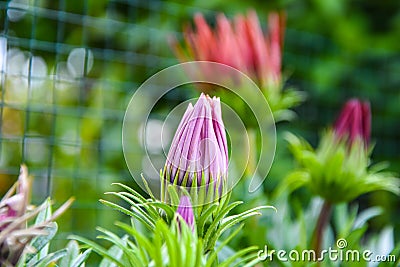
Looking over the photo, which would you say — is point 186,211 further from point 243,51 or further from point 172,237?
point 243,51

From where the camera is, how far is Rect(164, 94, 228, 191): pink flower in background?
1.38ft

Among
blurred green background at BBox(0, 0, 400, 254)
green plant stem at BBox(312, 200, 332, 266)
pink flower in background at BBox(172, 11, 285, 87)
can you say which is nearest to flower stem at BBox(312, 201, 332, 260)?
green plant stem at BBox(312, 200, 332, 266)

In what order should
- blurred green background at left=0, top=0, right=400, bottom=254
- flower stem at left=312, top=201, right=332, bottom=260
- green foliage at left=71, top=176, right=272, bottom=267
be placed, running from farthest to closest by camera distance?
blurred green background at left=0, top=0, right=400, bottom=254, flower stem at left=312, top=201, right=332, bottom=260, green foliage at left=71, top=176, right=272, bottom=267

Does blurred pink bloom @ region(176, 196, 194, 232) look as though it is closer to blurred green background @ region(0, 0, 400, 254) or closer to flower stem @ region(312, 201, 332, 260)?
flower stem @ region(312, 201, 332, 260)

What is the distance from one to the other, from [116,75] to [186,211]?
0.80 m

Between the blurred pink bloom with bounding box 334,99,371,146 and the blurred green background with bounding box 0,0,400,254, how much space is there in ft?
1.36

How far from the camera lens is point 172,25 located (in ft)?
3.98

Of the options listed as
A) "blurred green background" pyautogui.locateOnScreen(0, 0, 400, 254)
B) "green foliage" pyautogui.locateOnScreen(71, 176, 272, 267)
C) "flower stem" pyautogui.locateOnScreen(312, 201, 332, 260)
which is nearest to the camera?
"green foliage" pyautogui.locateOnScreen(71, 176, 272, 267)

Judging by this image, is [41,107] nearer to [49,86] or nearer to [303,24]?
[49,86]

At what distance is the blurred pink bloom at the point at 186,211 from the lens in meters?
0.42

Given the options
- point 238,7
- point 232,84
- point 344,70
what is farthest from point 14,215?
point 344,70

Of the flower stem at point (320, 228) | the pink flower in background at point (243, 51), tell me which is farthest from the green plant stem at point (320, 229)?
the pink flower in background at point (243, 51)

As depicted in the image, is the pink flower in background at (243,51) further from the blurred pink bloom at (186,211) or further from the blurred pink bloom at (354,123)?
the blurred pink bloom at (186,211)

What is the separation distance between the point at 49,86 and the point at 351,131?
0.56 m
